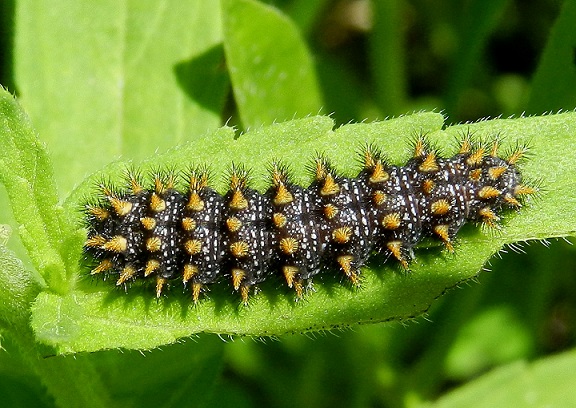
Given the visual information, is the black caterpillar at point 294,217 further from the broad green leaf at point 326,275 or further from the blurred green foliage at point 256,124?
the blurred green foliage at point 256,124

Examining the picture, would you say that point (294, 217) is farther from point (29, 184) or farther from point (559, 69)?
point (559, 69)

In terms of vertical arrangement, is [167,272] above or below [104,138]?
below

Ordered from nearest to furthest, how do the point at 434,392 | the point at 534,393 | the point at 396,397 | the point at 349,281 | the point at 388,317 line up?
1. the point at 388,317
2. the point at 349,281
3. the point at 534,393
4. the point at 396,397
5. the point at 434,392

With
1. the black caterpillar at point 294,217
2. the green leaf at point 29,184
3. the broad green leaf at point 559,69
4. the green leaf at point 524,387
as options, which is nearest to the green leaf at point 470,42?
the broad green leaf at point 559,69

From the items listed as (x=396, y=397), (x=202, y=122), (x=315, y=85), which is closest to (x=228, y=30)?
(x=202, y=122)

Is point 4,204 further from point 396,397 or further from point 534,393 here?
point 534,393

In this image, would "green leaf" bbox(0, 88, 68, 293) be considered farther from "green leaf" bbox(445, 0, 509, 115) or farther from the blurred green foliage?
"green leaf" bbox(445, 0, 509, 115)

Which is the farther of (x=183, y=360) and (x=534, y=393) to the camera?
(x=534, y=393)
